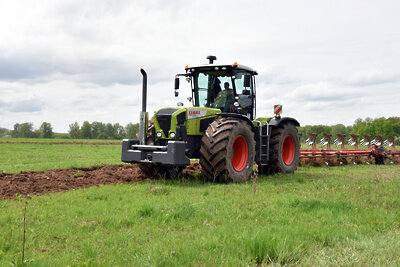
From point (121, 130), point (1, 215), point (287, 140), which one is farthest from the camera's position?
point (121, 130)

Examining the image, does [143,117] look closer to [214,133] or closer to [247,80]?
[214,133]

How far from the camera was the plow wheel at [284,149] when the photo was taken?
1127cm

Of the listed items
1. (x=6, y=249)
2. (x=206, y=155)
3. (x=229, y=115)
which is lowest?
(x=6, y=249)

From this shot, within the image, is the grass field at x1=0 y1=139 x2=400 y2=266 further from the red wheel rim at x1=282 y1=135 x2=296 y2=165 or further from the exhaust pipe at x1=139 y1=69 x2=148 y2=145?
the red wheel rim at x1=282 y1=135 x2=296 y2=165

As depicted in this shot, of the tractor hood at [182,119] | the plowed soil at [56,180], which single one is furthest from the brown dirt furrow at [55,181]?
the tractor hood at [182,119]

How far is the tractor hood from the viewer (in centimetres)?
897

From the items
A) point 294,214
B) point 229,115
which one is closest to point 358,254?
point 294,214

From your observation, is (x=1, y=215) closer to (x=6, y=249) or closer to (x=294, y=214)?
(x=6, y=249)

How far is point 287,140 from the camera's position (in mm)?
12414

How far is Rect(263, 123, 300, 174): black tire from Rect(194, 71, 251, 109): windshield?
1819mm

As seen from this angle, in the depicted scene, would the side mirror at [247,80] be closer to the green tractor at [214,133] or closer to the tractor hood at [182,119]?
the green tractor at [214,133]

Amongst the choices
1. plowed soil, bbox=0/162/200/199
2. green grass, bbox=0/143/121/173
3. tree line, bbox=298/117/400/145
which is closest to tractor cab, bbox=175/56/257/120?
plowed soil, bbox=0/162/200/199

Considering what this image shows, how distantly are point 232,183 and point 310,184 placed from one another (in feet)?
6.17

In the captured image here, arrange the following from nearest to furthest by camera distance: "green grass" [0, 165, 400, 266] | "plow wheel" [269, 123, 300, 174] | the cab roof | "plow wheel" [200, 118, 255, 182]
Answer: "green grass" [0, 165, 400, 266] < "plow wheel" [200, 118, 255, 182] < the cab roof < "plow wheel" [269, 123, 300, 174]
